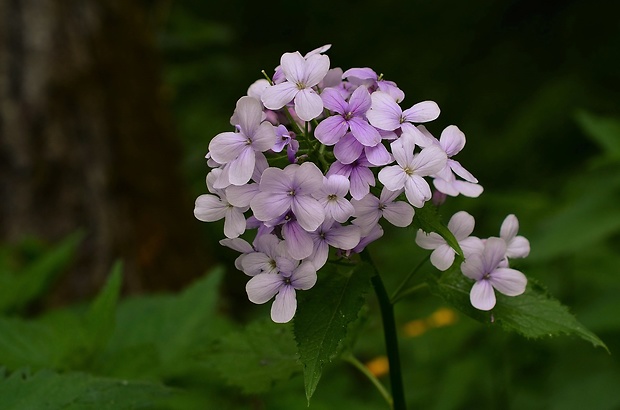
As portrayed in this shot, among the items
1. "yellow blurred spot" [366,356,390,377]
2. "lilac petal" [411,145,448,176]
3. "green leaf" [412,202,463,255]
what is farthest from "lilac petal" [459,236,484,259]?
"yellow blurred spot" [366,356,390,377]

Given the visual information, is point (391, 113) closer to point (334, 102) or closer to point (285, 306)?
point (334, 102)

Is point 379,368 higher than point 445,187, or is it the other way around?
point 445,187

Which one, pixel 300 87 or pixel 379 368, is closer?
pixel 300 87

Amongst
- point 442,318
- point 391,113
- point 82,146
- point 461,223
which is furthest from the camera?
point 82,146

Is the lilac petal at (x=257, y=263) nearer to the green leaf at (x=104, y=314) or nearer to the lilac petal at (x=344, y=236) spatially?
the lilac petal at (x=344, y=236)

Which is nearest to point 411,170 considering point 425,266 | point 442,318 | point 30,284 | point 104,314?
point 104,314

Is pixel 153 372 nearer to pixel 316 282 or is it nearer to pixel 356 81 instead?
pixel 316 282

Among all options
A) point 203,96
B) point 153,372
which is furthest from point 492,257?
point 203,96

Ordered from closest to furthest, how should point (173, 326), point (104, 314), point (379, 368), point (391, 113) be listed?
point (391, 113) → point (104, 314) → point (173, 326) → point (379, 368)
